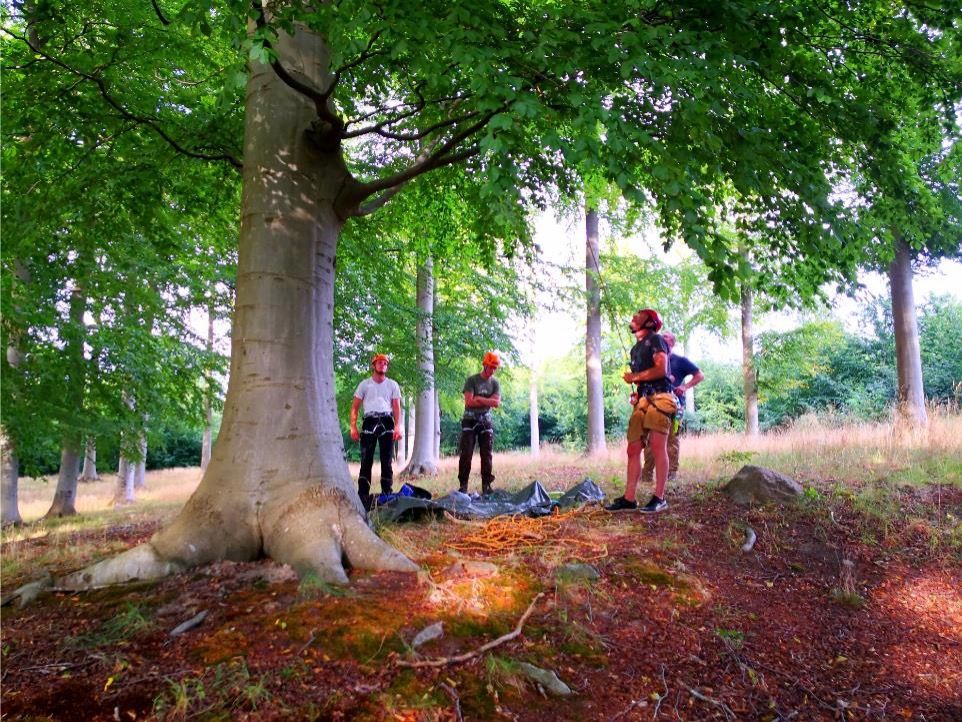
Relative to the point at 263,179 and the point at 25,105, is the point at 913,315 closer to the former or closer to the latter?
the point at 263,179

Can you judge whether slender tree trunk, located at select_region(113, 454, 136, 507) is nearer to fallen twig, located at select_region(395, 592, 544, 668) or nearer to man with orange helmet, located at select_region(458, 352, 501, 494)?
man with orange helmet, located at select_region(458, 352, 501, 494)

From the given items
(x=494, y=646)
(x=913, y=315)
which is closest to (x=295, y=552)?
(x=494, y=646)

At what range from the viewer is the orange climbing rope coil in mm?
4297

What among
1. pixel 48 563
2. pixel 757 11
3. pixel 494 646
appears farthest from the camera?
pixel 48 563

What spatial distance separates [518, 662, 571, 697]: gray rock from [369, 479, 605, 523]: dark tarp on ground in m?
3.02

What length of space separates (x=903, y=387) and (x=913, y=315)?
1.42 meters

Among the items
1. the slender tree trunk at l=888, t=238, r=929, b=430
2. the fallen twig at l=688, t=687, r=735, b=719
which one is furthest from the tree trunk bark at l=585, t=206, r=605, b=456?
the fallen twig at l=688, t=687, r=735, b=719

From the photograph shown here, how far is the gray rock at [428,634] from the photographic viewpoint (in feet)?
8.83

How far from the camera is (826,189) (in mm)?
3660

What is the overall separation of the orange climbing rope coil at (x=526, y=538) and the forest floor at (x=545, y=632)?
28 mm

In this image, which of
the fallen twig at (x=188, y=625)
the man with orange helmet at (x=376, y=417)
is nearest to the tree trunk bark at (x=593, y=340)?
the man with orange helmet at (x=376, y=417)

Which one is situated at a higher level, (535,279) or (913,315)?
(535,279)

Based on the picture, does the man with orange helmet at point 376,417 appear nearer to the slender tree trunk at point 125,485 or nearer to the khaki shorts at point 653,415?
the khaki shorts at point 653,415

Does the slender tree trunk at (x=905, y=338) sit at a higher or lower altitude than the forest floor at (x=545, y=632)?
higher
